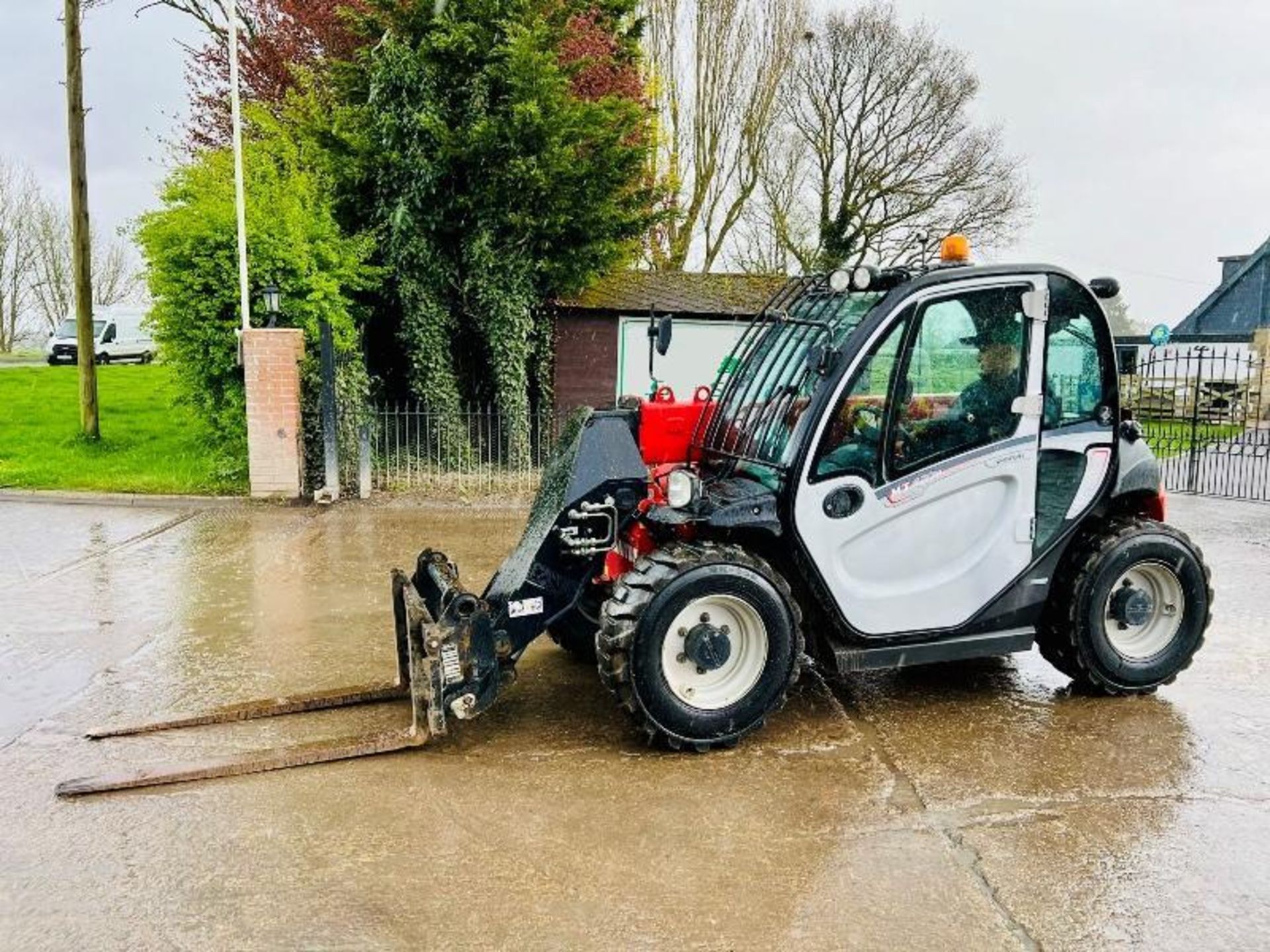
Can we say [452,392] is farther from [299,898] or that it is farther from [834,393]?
[299,898]

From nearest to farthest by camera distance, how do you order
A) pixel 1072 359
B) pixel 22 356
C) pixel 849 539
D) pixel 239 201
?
pixel 849 539
pixel 1072 359
pixel 239 201
pixel 22 356

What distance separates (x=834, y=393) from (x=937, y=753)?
171 cm

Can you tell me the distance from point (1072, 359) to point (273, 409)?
8.76 meters

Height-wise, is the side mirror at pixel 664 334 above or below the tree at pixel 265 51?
below

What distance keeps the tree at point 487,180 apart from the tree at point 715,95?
9628 mm

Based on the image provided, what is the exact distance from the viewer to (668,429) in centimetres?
564

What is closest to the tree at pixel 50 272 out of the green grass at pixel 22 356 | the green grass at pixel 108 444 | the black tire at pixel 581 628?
the green grass at pixel 22 356

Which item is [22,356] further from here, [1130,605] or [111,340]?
[1130,605]

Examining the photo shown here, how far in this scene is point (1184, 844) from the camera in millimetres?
3826

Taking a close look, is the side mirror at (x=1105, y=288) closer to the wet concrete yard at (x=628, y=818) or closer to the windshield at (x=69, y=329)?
the wet concrete yard at (x=628, y=818)

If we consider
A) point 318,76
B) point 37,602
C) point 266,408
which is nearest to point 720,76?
point 318,76

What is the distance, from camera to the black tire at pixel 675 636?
14.4 feet

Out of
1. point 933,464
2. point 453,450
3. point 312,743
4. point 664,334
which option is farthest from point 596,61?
point 312,743

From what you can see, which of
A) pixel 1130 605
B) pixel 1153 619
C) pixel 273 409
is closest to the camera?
pixel 1130 605
